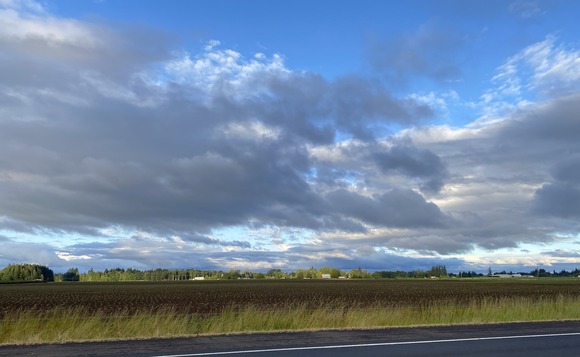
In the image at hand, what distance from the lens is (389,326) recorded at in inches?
733

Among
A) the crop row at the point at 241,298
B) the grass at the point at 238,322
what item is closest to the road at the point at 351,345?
the grass at the point at 238,322

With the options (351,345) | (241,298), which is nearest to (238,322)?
(351,345)

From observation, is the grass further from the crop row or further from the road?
the crop row

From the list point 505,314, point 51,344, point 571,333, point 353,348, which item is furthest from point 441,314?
point 51,344

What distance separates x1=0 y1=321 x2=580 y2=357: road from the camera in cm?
1259

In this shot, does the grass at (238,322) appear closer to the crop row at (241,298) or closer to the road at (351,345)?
the road at (351,345)

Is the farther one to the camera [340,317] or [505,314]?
[505,314]

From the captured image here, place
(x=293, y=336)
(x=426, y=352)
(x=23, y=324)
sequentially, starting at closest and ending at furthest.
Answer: (x=426, y=352), (x=293, y=336), (x=23, y=324)

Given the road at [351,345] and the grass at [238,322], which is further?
the grass at [238,322]

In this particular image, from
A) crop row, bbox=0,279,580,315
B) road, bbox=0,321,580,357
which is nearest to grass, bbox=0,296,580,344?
road, bbox=0,321,580,357

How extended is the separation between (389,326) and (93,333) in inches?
380

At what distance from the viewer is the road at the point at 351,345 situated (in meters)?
12.6

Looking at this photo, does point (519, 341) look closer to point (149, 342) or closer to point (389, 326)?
point (389, 326)

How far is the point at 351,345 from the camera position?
45.7 ft
